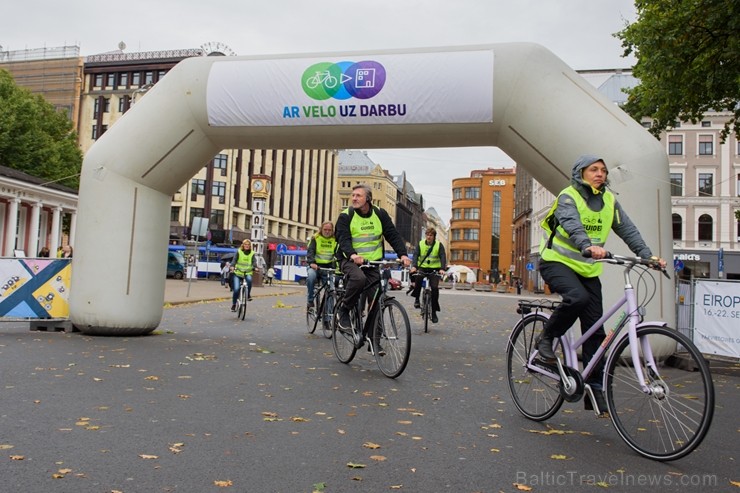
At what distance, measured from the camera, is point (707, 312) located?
9.09m

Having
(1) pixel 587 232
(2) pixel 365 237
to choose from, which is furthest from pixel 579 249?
(2) pixel 365 237

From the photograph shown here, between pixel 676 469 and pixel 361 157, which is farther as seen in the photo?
pixel 361 157

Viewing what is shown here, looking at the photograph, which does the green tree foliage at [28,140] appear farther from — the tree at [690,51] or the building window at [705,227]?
the building window at [705,227]

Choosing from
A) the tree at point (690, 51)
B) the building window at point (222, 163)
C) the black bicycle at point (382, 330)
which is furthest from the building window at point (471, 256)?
the black bicycle at point (382, 330)

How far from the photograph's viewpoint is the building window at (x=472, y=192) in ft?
458

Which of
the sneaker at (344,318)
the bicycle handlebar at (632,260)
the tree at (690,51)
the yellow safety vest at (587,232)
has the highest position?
the tree at (690,51)

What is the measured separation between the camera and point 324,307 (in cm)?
1103

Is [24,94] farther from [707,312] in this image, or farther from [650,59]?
[707,312]

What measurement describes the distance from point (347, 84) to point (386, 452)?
6234mm

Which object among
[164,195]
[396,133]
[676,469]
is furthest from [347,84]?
[676,469]

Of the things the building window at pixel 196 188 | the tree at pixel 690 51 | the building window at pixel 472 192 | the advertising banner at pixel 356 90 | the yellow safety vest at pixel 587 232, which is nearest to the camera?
the yellow safety vest at pixel 587 232

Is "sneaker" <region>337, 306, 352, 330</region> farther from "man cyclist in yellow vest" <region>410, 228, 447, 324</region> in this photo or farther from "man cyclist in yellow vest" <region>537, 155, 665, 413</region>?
"man cyclist in yellow vest" <region>410, 228, 447, 324</region>

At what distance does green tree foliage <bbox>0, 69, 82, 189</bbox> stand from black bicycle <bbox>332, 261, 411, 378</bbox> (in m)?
40.1

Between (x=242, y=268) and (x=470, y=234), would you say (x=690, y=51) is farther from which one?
(x=470, y=234)
